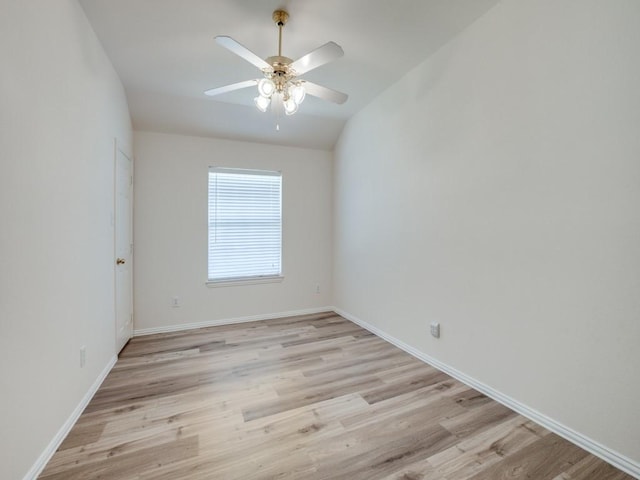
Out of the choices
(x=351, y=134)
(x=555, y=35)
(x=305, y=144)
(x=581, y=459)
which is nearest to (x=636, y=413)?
(x=581, y=459)

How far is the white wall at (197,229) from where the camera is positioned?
3.54 meters

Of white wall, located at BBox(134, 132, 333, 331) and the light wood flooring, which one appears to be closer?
the light wood flooring

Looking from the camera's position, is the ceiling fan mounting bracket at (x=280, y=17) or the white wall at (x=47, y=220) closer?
the white wall at (x=47, y=220)

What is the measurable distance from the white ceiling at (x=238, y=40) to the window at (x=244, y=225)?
81 cm

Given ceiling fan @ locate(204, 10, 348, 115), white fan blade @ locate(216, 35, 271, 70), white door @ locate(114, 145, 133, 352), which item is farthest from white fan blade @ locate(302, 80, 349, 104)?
white door @ locate(114, 145, 133, 352)

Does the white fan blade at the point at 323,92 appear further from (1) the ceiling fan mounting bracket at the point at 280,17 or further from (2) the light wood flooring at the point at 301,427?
(2) the light wood flooring at the point at 301,427

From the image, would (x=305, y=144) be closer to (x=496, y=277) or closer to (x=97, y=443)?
(x=496, y=277)

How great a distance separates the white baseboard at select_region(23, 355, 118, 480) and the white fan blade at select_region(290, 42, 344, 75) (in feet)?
8.52

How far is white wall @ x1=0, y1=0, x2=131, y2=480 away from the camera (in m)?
1.31

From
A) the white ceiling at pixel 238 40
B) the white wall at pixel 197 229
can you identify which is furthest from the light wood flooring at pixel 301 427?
the white ceiling at pixel 238 40

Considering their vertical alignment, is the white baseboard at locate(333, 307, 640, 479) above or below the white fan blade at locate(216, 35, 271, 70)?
below

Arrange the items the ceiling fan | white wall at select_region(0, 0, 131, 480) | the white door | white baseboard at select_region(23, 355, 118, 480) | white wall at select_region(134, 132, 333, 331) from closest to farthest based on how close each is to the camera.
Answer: white wall at select_region(0, 0, 131, 480), white baseboard at select_region(23, 355, 118, 480), the ceiling fan, the white door, white wall at select_region(134, 132, 333, 331)

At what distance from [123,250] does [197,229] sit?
2.93ft

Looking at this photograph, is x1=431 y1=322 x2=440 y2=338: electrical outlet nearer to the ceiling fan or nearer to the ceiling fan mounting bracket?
the ceiling fan
